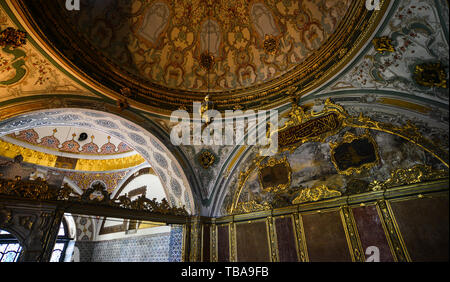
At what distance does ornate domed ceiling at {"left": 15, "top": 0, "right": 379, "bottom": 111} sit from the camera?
5.43 meters

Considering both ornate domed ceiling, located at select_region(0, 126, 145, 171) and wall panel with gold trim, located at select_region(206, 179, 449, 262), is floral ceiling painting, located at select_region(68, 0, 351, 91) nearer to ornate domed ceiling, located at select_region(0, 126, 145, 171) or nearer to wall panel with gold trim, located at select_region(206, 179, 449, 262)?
wall panel with gold trim, located at select_region(206, 179, 449, 262)

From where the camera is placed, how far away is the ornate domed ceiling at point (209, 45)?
543 cm

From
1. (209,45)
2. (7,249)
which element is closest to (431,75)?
(209,45)

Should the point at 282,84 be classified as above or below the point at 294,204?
above

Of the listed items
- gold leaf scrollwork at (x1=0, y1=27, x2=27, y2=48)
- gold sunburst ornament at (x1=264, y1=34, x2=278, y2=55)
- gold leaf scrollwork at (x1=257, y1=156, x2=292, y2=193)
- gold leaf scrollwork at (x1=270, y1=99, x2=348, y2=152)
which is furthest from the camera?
gold sunburst ornament at (x1=264, y1=34, x2=278, y2=55)

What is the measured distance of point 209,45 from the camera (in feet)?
23.9

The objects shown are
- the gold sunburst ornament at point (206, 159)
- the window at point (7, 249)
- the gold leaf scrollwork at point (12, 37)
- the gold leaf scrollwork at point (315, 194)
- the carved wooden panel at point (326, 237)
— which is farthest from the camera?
the window at point (7, 249)

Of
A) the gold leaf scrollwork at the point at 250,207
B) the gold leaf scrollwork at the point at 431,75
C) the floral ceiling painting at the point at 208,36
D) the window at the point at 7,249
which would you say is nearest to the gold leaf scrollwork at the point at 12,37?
the floral ceiling painting at the point at 208,36

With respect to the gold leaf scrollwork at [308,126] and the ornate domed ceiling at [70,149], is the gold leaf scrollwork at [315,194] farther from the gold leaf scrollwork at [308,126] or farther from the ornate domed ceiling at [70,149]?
the ornate domed ceiling at [70,149]

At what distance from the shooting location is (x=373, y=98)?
5371 mm

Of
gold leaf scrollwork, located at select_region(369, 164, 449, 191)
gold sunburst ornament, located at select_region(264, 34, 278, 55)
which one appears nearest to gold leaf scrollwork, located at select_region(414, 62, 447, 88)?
gold leaf scrollwork, located at select_region(369, 164, 449, 191)
